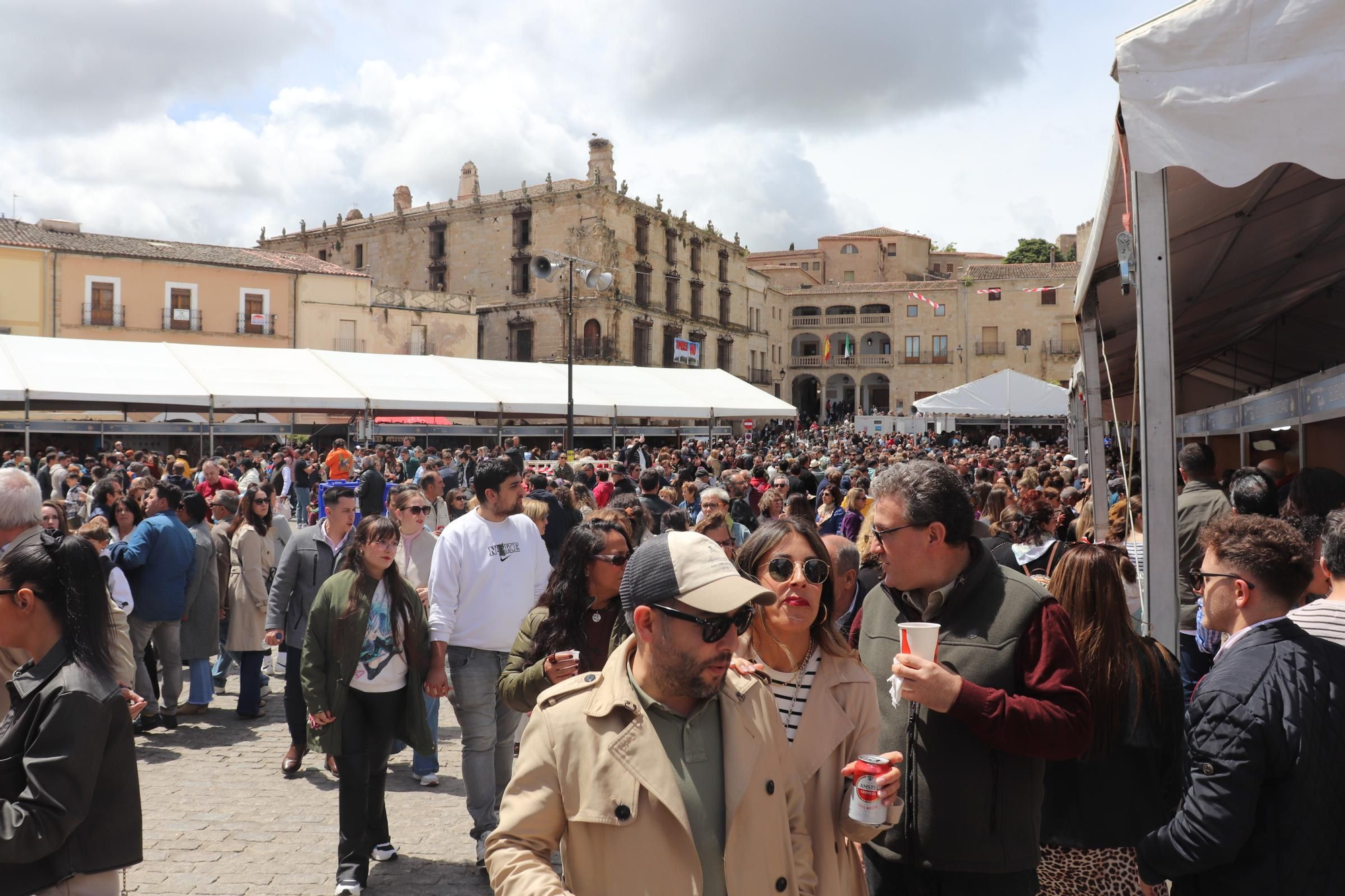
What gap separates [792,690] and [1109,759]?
3.66 feet

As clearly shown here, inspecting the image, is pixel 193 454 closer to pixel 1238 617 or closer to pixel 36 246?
pixel 36 246

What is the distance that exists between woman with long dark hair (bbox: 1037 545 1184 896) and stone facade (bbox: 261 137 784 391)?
1701 inches

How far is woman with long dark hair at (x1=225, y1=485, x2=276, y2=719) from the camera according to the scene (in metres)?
6.84

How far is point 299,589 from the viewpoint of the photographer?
5.73 metres

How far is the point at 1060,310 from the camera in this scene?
55.7 metres

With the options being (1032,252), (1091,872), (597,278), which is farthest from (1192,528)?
(1032,252)

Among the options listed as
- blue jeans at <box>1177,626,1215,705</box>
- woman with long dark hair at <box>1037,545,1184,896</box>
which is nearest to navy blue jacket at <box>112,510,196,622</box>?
woman with long dark hair at <box>1037,545,1184,896</box>

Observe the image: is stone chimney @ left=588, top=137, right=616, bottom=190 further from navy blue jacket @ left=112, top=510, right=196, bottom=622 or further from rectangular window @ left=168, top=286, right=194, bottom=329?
navy blue jacket @ left=112, top=510, right=196, bottom=622

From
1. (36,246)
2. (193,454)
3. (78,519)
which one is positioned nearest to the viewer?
(78,519)

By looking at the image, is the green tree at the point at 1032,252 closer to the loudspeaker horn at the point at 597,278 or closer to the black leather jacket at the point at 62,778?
the loudspeaker horn at the point at 597,278

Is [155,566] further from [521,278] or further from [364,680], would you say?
[521,278]

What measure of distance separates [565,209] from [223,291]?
15.8 meters

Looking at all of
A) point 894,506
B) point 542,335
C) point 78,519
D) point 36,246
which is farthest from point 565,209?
point 894,506

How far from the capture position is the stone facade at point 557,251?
46.2 metres
